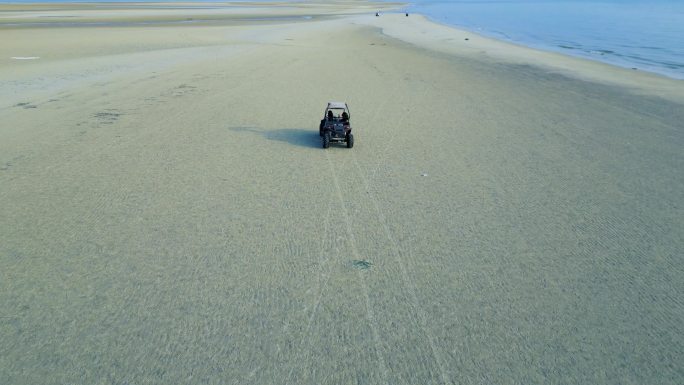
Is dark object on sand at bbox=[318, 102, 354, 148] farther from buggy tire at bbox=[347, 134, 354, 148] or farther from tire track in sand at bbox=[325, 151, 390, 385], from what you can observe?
tire track in sand at bbox=[325, 151, 390, 385]

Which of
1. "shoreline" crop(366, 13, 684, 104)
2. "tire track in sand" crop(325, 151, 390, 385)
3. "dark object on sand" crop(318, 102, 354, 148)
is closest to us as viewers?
"tire track in sand" crop(325, 151, 390, 385)

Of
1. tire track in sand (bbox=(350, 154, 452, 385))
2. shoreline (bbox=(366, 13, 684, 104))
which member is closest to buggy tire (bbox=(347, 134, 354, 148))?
tire track in sand (bbox=(350, 154, 452, 385))

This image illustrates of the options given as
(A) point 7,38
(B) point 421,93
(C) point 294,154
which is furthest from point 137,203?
(A) point 7,38

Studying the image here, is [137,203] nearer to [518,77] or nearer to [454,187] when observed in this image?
[454,187]

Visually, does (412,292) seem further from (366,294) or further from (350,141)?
(350,141)

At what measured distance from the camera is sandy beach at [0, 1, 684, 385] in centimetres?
494

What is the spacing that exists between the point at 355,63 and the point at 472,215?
1977 cm

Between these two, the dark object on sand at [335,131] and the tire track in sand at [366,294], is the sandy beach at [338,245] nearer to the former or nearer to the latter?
the tire track in sand at [366,294]

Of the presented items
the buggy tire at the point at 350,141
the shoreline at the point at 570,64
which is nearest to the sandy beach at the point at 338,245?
the buggy tire at the point at 350,141

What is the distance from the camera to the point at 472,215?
8.10 m

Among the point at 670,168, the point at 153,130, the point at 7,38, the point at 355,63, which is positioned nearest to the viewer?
the point at 670,168

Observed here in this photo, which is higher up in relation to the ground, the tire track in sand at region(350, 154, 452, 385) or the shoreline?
the shoreline

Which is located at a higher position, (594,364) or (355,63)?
(355,63)

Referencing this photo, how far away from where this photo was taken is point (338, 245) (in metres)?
7.06
